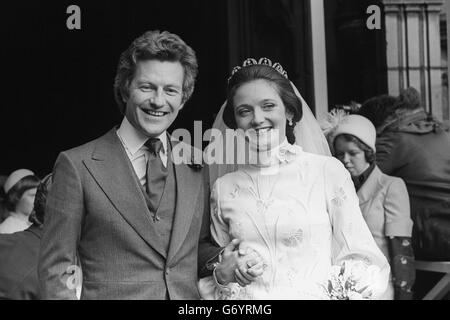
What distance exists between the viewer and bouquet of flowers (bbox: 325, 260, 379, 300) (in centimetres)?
384

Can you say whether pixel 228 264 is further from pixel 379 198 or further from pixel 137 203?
pixel 379 198

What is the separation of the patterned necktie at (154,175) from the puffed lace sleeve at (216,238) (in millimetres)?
253

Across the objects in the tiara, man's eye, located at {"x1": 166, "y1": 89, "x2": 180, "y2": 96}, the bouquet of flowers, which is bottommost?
the bouquet of flowers

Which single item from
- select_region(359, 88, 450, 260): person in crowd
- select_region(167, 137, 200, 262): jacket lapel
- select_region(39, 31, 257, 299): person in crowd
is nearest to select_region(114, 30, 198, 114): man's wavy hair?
select_region(39, 31, 257, 299): person in crowd

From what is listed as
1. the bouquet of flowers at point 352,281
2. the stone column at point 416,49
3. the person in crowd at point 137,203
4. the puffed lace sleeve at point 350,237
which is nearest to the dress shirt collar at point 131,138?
the person in crowd at point 137,203

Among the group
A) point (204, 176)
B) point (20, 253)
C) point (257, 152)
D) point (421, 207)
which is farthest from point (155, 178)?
point (421, 207)

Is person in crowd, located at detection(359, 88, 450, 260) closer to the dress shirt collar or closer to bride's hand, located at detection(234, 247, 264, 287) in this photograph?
bride's hand, located at detection(234, 247, 264, 287)

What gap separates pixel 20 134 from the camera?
4.04 metres

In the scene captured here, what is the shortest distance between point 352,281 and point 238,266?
0.51 m

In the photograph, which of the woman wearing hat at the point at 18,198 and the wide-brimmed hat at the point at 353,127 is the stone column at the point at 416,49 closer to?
the wide-brimmed hat at the point at 353,127

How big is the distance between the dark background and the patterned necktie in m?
0.19

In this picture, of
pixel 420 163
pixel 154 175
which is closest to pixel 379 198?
pixel 420 163

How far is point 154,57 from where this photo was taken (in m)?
3.75
